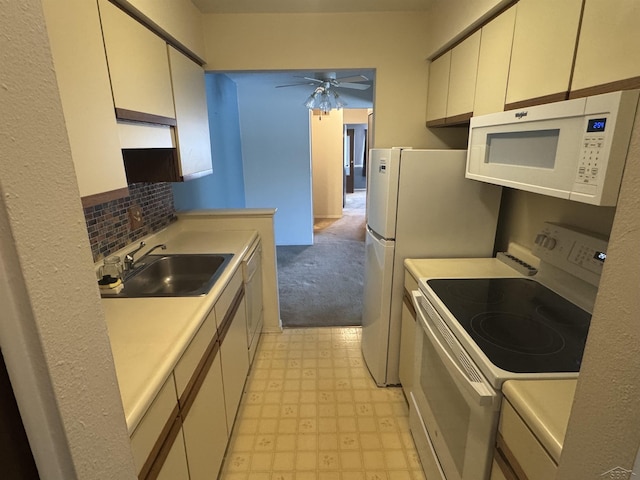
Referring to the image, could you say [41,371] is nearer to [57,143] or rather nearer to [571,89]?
[57,143]

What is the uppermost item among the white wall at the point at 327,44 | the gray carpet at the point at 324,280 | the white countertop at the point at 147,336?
the white wall at the point at 327,44

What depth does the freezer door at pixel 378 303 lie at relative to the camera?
206 centimetres

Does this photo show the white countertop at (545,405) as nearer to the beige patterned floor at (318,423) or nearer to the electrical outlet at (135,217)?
the beige patterned floor at (318,423)

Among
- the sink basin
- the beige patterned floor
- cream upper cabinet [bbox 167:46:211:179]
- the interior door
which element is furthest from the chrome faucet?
the interior door

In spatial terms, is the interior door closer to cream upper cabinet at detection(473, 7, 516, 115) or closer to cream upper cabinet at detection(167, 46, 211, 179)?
cream upper cabinet at detection(167, 46, 211, 179)

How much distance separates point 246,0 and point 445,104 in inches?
54.6

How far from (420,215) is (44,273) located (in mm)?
1766

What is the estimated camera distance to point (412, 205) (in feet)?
6.33

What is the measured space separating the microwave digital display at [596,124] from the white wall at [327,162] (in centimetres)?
580

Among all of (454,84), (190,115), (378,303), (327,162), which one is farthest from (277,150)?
(378,303)

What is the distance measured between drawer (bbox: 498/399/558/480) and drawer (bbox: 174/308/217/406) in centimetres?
99

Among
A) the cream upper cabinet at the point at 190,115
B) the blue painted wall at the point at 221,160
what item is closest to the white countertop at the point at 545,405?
the cream upper cabinet at the point at 190,115

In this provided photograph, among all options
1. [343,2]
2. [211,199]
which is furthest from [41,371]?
[211,199]

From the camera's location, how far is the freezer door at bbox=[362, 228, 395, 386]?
6.75ft
